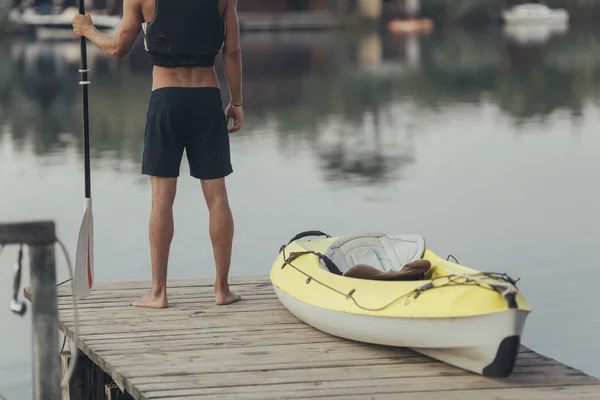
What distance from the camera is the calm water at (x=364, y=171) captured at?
496 inches

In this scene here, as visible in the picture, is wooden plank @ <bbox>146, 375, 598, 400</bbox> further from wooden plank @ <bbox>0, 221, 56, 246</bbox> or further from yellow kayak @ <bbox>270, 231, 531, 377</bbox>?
wooden plank @ <bbox>0, 221, 56, 246</bbox>

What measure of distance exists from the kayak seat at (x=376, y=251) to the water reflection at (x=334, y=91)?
11817 millimetres

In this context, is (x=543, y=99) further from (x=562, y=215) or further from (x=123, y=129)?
(x=562, y=215)

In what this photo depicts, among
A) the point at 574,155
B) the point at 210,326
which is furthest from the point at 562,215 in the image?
the point at 210,326

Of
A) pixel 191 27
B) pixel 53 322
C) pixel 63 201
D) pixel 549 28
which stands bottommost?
pixel 549 28

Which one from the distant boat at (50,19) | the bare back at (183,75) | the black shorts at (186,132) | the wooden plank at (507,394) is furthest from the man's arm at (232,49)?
the distant boat at (50,19)

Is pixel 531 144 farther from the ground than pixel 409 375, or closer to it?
closer to it

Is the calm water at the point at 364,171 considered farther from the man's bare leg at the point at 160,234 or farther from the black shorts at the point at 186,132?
the black shorts at the point at 186,132

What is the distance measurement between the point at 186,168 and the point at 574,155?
5.97 m

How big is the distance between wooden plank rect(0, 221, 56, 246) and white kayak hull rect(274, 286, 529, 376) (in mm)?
2084

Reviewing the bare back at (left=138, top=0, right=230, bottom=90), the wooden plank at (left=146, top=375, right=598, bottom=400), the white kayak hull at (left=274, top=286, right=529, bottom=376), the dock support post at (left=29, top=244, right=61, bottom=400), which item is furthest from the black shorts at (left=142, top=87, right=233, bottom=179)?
the dock support post at (left=29, top=244, right=61, bottom=400)

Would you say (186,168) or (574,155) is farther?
(574,155)

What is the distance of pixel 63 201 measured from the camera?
57.7 feet

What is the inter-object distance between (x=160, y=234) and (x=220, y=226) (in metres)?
0.30
